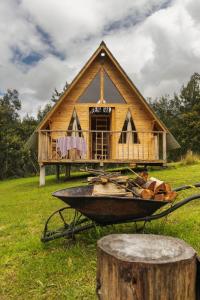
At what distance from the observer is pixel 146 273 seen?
300 cm

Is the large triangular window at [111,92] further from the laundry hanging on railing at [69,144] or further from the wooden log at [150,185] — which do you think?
the wooden log at [150,185]

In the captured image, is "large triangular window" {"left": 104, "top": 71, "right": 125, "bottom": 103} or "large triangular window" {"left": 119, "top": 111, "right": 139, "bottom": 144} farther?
"large triangular window" {"left": 104, "top": 71, "right": 125, "bottom": 103}

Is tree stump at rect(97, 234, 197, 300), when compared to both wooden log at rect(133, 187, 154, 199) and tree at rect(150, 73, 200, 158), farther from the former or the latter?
tree at rect(150, 73, 200, 158)

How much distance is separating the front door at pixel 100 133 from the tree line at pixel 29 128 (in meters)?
12.9

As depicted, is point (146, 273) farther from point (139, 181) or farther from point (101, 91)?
point (101, 91)

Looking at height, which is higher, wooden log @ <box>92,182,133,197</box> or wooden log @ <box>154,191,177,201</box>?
wooden log @ <box>92,182,133,197</box>

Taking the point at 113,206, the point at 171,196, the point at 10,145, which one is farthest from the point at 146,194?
the point at 10,145

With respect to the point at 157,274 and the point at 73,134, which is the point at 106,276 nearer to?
the point at 157,274

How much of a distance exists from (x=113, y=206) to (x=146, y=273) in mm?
2195

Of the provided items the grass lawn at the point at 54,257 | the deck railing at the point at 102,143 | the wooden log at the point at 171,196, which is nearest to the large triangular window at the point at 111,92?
the deck railing at the point at 102,143

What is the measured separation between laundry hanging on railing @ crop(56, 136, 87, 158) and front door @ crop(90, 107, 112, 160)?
5.45ft

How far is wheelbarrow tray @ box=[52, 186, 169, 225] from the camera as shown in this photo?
16.8ft

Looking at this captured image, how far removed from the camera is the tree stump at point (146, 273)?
3010mm

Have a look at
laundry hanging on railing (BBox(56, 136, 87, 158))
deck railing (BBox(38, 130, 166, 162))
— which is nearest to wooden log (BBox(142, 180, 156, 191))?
deck railing (BBox(38, 130, 166, 162))
